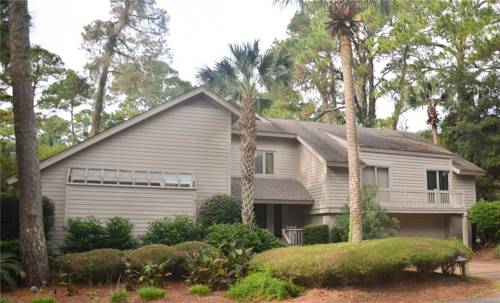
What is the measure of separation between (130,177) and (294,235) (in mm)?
7856

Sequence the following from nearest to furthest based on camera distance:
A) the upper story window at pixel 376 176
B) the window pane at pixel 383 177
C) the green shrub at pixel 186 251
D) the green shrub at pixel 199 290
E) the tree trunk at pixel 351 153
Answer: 1. the green shrub at pixel 199 290
2. the green shrub at pixel 186 251
3. the tree trunk at pixel 351 153
4. the upper story window at pixel 376 176
5. the window pane at pixel 383 177

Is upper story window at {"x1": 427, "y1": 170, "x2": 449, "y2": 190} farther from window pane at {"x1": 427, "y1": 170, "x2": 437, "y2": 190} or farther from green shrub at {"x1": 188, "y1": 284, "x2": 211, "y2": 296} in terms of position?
green shrub at {"x1": 188, "y1": 284, "x2": 211, "y2": 296}

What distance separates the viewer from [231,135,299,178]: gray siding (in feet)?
78.3

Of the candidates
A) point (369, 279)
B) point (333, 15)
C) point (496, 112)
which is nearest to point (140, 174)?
point (333, 15)

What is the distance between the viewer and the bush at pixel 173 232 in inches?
700

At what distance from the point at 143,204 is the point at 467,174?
1888cm

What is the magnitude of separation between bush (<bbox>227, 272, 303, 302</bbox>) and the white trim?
9.86m

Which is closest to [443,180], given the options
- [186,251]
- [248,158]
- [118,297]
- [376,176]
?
[376,176]

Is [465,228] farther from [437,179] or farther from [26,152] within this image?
[26,152]

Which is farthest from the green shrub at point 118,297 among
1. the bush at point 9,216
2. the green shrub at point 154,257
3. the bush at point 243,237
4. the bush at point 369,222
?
the bush at point 369,222

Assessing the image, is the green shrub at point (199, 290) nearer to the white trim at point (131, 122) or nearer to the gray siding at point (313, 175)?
the white trim at point (131, 122)

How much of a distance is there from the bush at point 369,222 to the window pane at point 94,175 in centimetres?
1031

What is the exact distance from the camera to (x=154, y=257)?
552 inches

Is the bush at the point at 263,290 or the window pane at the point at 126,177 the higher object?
the window pane at the point at 126,177
